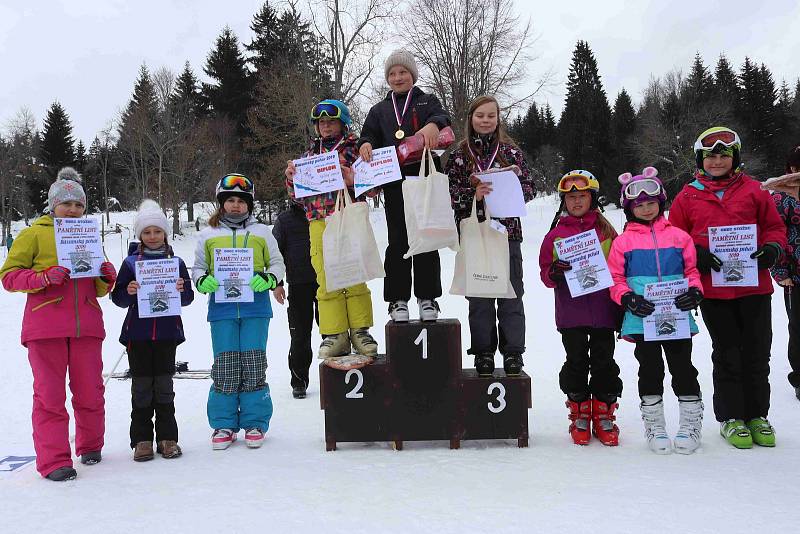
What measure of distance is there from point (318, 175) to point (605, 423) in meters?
2.85

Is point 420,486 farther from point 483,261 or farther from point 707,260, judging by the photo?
point 707,260

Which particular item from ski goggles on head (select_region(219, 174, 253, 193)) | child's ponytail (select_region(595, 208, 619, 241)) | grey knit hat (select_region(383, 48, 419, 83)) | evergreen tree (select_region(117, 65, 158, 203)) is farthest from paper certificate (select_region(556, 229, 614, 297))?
evergreen tree (select_region(117, 65, 158, 203))

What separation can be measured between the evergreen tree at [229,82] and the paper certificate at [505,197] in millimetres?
37100

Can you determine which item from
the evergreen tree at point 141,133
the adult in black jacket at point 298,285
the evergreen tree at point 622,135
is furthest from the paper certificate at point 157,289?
the evergreen tree at point 622,135

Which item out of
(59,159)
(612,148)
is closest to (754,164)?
(612,148)

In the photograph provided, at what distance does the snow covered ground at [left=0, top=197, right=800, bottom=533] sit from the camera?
113 inches

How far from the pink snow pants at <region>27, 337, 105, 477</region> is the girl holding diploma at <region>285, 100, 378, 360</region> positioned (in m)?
1.64

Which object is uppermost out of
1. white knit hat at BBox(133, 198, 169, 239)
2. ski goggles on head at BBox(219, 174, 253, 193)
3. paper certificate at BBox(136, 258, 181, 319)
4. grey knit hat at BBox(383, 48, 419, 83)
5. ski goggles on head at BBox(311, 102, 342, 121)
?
grey knit hat at BBox(383, 48, 419, 83)

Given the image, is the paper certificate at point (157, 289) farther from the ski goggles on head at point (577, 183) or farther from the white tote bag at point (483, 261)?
the ski goggles on head at point (577, 183)

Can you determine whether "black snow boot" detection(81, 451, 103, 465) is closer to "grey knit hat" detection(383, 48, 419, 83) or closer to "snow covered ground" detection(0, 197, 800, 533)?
"snow covered ground" detection(0, 197, 800, 533)

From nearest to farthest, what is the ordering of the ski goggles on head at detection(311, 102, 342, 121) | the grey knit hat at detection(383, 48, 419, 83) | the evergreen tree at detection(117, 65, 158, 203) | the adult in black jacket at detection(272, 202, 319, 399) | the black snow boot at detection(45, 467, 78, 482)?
the black snow boot at detection(45, 467, 78, 482) → the grey knit hat at detection(383, 48, 419, 83) → the ski goggles on head at detection(311, 102, 342, 121) → the adult in black jacket at detection(272, 202, 319, 399) → the evergreen tree at detection(117, 65, 158, 203)

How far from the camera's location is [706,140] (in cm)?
424

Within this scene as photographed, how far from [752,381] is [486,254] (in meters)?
2.20

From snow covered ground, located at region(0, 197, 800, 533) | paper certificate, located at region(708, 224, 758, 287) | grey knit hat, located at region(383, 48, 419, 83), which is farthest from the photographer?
grey knit hat, located at region(383, 48, 419, 83)
